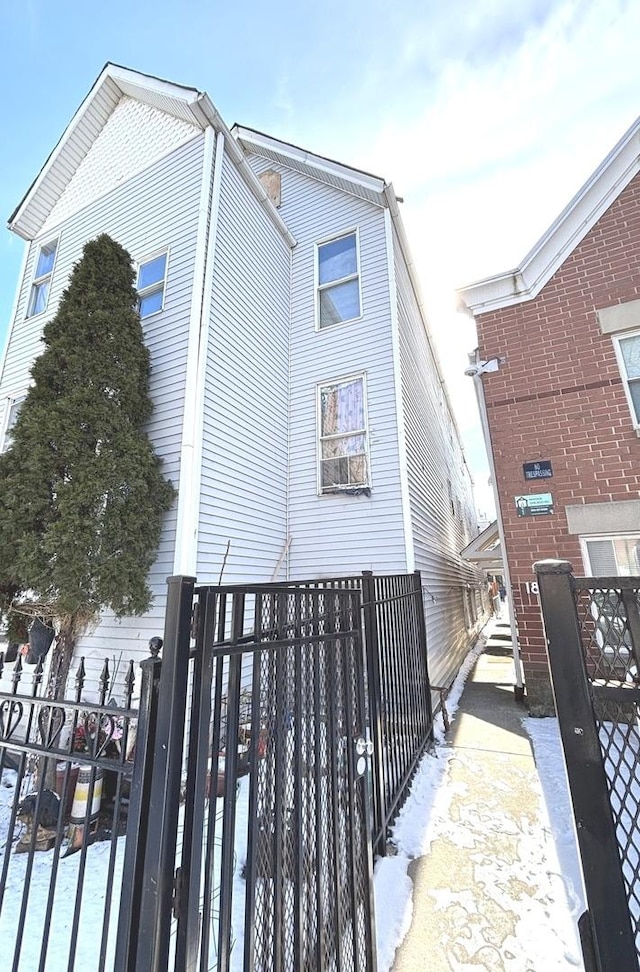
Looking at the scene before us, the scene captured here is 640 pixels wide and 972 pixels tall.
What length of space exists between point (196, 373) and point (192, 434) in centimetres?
91

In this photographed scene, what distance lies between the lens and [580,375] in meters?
5.95

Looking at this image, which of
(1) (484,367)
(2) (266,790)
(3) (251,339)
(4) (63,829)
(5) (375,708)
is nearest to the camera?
(2) (266,790)

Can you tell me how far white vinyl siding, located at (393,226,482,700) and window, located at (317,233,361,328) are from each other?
33.1 inches

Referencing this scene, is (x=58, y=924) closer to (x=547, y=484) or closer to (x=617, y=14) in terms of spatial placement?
(x=547, y=484)

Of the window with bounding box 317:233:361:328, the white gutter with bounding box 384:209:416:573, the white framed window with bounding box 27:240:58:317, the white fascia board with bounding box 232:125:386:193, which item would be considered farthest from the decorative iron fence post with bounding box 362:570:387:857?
the white framed window with bounding box 27:240:58:317

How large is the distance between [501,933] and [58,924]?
103 inches

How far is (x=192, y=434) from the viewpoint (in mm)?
5406

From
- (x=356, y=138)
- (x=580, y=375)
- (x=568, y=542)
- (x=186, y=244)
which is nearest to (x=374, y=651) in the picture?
(x=568, y=542)

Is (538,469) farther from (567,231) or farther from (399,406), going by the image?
(567,231)

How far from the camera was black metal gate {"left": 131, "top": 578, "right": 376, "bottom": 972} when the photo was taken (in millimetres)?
1258

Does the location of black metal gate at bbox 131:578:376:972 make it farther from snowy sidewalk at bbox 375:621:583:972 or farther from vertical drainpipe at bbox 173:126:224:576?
vertical drainpipe at bbox 173:126:224:576

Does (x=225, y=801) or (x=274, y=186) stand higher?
(x=274, y=186)

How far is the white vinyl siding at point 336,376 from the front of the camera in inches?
255

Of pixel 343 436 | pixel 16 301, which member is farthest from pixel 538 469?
pixel 16 301
